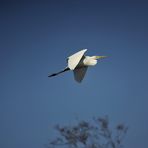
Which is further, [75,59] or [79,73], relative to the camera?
[79,73]

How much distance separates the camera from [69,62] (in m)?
3.73

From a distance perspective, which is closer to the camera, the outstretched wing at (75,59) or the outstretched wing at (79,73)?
the outstretched wing at (75,59)

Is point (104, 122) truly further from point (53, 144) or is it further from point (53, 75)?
point (53, 75)

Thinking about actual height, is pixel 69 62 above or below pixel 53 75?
below

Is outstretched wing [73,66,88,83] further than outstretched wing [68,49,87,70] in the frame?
Yes

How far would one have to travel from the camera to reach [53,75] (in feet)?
15.4

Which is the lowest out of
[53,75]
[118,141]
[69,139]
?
[53,75]

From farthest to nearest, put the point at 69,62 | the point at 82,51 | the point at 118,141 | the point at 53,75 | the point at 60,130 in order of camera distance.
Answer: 1. the point at 60,130
2. the point at 118,141
3. the point at 53,75
4. the point at 82,51
5. the point at 69,62

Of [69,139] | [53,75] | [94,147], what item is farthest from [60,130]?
[53,75]

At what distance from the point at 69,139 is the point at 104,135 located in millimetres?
1186

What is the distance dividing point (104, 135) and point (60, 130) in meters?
1.61

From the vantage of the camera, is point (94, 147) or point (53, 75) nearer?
point (53, 75)

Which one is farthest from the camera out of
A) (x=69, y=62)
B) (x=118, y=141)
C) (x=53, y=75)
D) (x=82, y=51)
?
(x=118, y=141)

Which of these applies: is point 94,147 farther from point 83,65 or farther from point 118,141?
point 83,65
